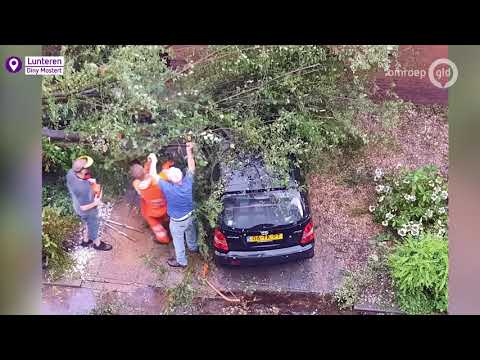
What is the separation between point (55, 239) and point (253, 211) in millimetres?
1794

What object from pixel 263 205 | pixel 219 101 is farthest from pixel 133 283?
pixel 219 101

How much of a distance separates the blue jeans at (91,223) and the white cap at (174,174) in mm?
756

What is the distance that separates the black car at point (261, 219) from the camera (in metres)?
5.41

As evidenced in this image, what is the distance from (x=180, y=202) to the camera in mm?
5504

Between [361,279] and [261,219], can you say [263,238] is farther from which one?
[361,279]

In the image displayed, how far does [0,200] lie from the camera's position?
5473 millimetres

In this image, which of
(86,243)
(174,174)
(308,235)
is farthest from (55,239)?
(308,235)

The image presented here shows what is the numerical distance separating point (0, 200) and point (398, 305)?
3663 millimetres

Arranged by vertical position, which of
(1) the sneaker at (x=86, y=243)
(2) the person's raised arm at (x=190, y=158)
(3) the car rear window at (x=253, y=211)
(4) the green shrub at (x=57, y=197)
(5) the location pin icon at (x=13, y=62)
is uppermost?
(5) the location pin icon at (x=13, y=62)

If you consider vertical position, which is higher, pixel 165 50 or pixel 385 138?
pixel 165 50

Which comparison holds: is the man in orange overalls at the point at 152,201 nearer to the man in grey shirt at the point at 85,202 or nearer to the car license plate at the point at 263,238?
the man in grey shirt at the point at 85,202

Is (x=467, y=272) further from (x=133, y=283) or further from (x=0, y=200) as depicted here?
(x=0, y=200)

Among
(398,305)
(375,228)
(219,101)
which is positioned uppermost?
(219,101)

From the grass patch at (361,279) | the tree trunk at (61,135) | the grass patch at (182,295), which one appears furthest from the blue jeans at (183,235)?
the grass patch at (361,279)
